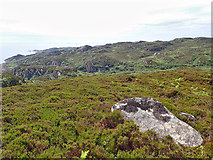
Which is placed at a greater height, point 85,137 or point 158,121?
point 158,121

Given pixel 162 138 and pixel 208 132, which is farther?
pixel 208 132

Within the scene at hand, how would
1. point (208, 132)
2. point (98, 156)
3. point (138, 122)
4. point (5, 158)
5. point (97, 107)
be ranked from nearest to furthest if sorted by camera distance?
1. point (5, 158)
2. point (98, 156)
3. point (208, 132)
4. point (138, 122)
5. point (97, 107)

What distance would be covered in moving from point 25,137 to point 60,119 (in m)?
3.25

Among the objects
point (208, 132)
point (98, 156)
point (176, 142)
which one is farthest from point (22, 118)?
point (208, 132)

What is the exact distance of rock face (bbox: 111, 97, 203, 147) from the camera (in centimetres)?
843

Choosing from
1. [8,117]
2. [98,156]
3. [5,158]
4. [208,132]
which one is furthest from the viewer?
[8,117]

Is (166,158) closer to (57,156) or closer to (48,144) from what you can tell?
(57,156)

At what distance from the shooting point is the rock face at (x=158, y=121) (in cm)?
843

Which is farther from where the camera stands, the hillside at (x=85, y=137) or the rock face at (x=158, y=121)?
the rock face at (x=158, y=121)

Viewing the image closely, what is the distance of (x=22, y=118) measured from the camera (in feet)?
35.9

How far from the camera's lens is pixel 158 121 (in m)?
9.80

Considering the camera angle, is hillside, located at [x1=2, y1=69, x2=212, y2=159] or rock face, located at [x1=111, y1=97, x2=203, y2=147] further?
rock face, located at [x1=111, y1=97, x2=203, y2=147]

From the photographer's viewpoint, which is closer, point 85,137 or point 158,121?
point 85,137

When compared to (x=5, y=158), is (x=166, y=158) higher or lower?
lower
